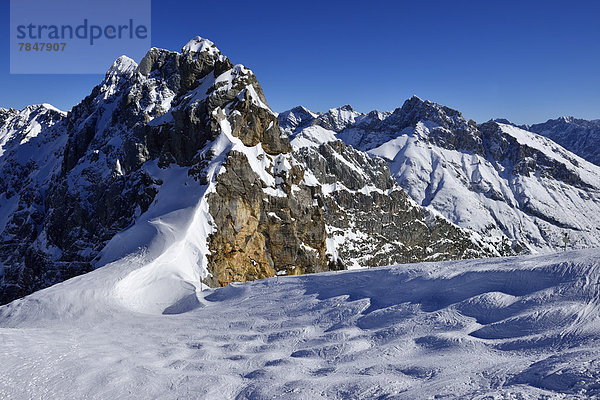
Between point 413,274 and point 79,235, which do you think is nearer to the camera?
point 413,274

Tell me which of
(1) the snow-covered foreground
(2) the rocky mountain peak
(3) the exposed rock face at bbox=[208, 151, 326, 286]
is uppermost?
(2) the rocky mountain peak

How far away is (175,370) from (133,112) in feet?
228

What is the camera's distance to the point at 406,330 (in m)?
9.49

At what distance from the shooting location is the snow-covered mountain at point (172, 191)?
92.9 ft

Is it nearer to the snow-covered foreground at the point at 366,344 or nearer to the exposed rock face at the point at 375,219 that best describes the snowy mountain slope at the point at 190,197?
the snow-covered foreground at the point at 366,344

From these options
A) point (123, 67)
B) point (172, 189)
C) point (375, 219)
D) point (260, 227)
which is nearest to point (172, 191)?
point (172, 189)

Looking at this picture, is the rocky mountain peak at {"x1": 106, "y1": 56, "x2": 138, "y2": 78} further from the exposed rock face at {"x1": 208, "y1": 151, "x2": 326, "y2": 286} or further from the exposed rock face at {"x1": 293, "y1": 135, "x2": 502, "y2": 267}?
the exposed rock face at {"x1": 208, "y1": 151, "x2": 326, "y2": 286}

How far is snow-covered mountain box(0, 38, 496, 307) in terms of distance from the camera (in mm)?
28328

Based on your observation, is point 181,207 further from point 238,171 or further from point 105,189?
point 105,189

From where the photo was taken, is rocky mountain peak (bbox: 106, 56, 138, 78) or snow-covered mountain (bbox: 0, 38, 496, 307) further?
rocky mountain peak (bbox: 106, 56, 138, 78)

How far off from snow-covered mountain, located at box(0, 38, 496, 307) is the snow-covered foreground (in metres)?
7.37

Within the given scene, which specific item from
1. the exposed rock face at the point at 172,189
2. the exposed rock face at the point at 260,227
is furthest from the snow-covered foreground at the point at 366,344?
the exposed rock face at the point at 260,227

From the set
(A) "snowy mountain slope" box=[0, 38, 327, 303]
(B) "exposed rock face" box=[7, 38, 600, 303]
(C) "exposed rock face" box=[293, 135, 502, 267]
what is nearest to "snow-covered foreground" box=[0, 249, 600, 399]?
(A) "snowy mountain slope" box=[0, 38, 327, 303]

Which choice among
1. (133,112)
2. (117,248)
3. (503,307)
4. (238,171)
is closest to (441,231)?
(133,112)
